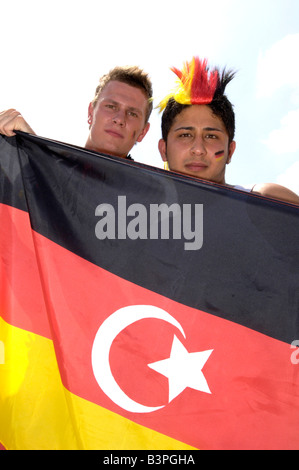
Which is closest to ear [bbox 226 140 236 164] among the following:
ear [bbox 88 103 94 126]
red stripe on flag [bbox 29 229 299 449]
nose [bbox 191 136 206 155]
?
nose [bbox 191 136 206 155]

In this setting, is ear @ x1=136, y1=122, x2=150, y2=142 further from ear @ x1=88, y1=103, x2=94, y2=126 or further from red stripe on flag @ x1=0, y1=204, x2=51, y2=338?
red stripe on flag @ x1=0, y1=204, x2=51, y2=338

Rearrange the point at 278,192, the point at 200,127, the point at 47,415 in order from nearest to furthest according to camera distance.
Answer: the point at 47,415, the point at 278,192, the point at 200,127

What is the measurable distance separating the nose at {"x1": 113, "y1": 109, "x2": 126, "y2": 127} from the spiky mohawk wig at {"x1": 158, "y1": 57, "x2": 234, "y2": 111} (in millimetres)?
311

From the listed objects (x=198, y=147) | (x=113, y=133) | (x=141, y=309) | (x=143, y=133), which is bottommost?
(x=141, y=309)

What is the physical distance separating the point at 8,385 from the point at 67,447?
15.4 inches

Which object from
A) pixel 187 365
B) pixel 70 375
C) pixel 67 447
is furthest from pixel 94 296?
pixel 67 447

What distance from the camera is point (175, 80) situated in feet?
9.48

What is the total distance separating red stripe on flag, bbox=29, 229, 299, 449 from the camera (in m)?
1.78

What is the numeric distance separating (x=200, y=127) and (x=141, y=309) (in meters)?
1.38

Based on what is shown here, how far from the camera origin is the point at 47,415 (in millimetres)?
1821

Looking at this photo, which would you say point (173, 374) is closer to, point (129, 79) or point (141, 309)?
point (141, 309)

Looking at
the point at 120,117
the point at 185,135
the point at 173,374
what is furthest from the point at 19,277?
the point at 120,117

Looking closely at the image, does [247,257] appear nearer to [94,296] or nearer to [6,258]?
[94,296]

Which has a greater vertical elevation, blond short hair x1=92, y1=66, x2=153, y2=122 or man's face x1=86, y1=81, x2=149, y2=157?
blond short hair x1=92, y1=66, x2=153, y2=122
